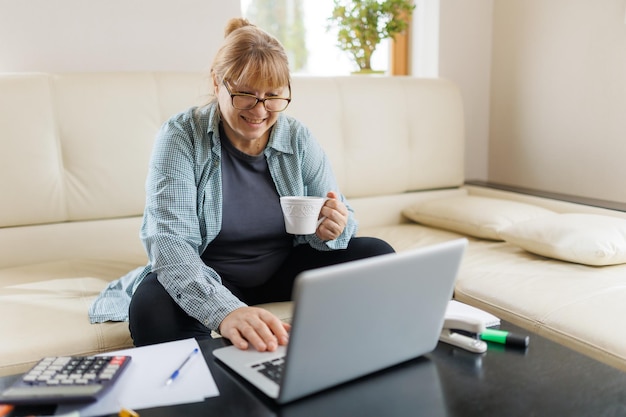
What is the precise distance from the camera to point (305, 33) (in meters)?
3.03

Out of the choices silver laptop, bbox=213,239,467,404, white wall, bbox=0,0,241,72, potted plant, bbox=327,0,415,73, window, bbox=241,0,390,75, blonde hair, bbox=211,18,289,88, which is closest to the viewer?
silver laptop, bbox=213,239,467,404

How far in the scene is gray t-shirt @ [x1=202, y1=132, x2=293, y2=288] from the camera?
62.9 inches

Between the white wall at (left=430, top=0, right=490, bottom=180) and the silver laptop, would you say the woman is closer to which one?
the silver laptop

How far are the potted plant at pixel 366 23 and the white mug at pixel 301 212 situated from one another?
155 centimetres

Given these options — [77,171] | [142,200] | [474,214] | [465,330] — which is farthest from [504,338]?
[77,171]

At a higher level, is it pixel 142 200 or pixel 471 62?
pixel 471 62

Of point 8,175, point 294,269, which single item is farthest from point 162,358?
point 8,175

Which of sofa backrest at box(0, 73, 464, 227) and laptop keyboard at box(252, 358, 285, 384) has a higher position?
sofa backrest at box(0, 73, 464, 227)

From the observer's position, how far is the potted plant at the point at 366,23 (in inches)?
106

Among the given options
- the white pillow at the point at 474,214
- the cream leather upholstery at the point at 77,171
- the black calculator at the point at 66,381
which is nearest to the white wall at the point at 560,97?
the white pillow at the point at 474,214

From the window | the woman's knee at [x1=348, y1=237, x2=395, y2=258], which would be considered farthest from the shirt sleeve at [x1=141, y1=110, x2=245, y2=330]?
the window

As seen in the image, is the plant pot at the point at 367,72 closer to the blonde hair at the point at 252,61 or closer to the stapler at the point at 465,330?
the blonde hair at the point at 252,61

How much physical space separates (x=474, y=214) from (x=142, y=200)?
1162 millimetres

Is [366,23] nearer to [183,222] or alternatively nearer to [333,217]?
[333,217]
